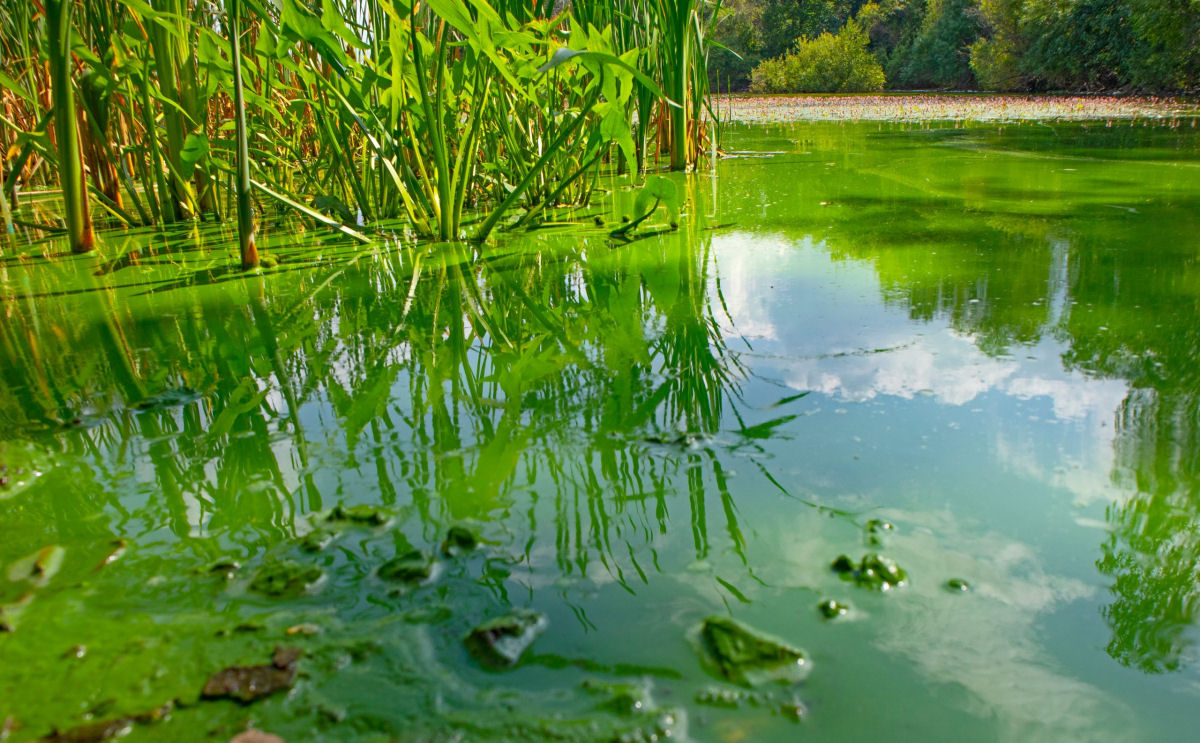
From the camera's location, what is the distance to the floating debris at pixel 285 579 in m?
0.52

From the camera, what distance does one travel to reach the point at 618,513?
0.60 metres

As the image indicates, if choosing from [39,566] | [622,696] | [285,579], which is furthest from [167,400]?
[622,696]

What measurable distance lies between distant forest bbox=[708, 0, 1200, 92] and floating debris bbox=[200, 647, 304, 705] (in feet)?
11.9

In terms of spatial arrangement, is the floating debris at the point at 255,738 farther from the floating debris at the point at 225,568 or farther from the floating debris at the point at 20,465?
the floating debris at the point at 20,465

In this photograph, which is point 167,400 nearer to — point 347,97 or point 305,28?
point 305,28

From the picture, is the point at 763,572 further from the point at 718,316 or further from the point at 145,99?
the point at 145,99

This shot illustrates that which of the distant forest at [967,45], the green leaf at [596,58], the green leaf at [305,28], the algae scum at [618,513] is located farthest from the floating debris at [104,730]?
the distant forest at [967,45]

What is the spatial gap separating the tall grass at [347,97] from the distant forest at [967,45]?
1.86 metres

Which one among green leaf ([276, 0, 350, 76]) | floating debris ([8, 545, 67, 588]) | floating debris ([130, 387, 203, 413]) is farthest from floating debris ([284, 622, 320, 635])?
green leaf ([276, 0, 350, 76])

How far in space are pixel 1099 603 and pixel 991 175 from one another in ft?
8.11

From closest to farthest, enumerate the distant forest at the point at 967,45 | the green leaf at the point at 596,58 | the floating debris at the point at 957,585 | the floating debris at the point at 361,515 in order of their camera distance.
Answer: the floating debris at the point at 957,585 < the floating debris at the point at 361,515 < the green leaf at the point at 596,58 < the distant forest at the point at 967,45

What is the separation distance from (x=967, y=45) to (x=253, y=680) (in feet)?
→ 58.7

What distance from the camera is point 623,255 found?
162 centimetres

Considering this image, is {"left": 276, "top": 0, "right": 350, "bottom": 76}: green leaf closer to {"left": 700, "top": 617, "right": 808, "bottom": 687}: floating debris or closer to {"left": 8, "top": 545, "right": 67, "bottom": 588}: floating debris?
{"left": 8, "top": 545, "right": 67, "bottom": 588}: floating debris
